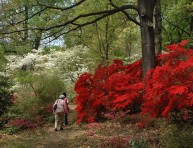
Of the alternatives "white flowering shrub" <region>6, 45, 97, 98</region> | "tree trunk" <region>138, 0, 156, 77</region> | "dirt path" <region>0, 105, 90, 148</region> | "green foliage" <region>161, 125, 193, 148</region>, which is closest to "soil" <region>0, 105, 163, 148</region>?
"dirt path" <region>0, 105, 90, 148</region>

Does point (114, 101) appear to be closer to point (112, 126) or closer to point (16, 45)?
point (112, 126)

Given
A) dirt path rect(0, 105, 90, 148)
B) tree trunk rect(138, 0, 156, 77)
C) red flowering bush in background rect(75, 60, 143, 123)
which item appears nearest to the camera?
dirt path rect(0, 105, 90, 148)

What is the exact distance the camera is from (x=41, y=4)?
11344 mm

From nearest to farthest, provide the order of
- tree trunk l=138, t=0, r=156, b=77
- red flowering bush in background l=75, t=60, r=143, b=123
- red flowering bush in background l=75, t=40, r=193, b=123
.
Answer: red flowering bush in background l=75, t=40, r=193, b=123, red flowering bush in background l=75, t=60, r=143, b=123, tree trunk l=138, t=0, r=156, b=77

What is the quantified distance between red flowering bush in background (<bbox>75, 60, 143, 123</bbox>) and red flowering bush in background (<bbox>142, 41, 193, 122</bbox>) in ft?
4.54

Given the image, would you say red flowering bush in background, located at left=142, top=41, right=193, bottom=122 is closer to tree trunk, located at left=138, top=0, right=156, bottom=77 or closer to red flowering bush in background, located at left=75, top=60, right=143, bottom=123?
red flowering bush in background, located at left=75, top=60, right=143, bottom=123

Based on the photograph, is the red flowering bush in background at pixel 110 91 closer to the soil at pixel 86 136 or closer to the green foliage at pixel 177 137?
the soil at pixel 86 136

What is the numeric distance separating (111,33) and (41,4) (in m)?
13.8

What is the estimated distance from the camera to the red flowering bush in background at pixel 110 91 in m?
11.0

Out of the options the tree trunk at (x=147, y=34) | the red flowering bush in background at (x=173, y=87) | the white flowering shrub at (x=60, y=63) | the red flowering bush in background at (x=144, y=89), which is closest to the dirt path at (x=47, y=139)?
the red flowering bush in background at (x=144, y=89)

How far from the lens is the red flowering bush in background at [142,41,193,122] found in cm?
791

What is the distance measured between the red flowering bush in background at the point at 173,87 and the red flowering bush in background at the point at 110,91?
1.38 metres

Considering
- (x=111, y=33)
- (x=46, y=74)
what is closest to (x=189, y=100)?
(x=46, y=74)

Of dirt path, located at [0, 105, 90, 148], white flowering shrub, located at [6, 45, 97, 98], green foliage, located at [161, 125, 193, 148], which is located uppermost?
white flowering shrub, located at [6, 45, 97, 98]
